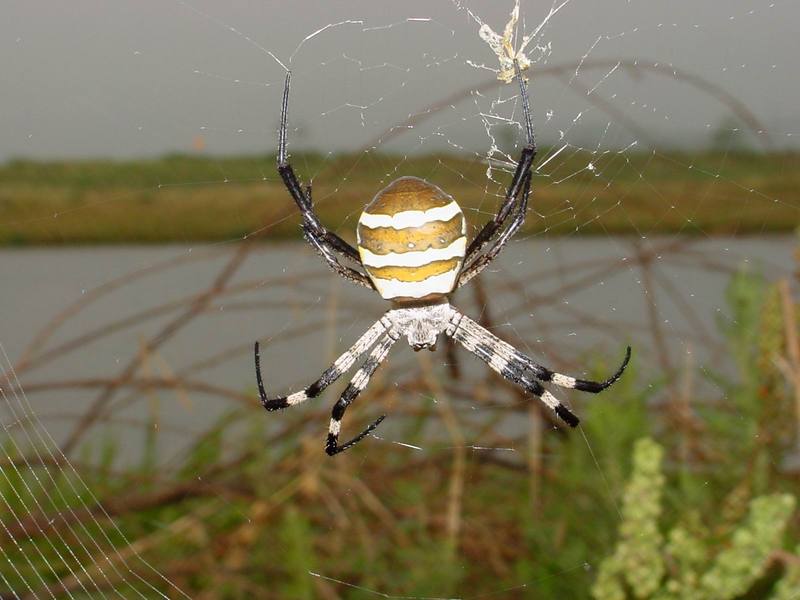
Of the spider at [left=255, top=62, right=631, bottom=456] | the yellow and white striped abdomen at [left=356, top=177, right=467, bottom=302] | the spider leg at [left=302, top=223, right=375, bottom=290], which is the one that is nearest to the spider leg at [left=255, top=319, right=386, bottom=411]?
the spider at [left=255, top=62, right=631, bottom=456]

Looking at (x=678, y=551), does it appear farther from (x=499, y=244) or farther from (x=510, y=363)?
(x=510, y=363)

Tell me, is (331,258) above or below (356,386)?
above

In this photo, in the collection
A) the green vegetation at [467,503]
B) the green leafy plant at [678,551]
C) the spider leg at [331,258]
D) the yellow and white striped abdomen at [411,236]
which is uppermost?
the yellow and white striped abdomen at [411,236]

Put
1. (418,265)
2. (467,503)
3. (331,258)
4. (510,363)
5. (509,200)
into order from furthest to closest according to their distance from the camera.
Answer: (467,503), (510,363), (331,258), (509,200), (418,265)

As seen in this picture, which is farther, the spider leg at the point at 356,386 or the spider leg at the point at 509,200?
the spider leg at the point at 356,386

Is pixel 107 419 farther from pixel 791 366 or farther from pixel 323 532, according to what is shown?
pixel 791 366

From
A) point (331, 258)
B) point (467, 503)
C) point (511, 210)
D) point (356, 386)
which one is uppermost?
point (511, 210)

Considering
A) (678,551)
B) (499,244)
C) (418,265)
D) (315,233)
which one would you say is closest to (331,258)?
(315,233)

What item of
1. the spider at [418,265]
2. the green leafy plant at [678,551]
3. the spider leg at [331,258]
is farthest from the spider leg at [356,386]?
the green leafy plant at [678,551]

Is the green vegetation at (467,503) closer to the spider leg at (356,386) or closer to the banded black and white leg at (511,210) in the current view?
the spider leg at (356,386)
